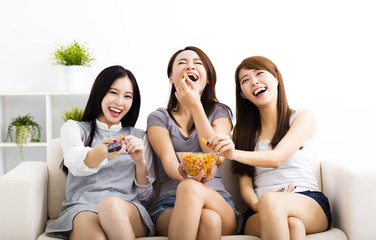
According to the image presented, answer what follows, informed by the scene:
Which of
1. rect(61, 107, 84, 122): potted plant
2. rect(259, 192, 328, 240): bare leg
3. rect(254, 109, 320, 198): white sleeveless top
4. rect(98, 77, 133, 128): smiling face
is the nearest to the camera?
rect(259, 192, 328, 240): bare leg

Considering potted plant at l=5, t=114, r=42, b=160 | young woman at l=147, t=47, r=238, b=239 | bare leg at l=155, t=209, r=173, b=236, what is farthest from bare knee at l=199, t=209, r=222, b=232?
potted plant at l=5, t=114, r=42, b=160

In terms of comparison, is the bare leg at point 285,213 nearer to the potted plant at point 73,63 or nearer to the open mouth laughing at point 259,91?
the open mouth laughing at point 259,91

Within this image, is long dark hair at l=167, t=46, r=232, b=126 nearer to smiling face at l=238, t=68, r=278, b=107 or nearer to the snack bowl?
smiling face at l=238, t=68, r=278, b=107

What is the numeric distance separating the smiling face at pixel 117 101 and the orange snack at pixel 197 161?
0.49 m

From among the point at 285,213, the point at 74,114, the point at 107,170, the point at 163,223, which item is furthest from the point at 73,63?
the point at 285,213

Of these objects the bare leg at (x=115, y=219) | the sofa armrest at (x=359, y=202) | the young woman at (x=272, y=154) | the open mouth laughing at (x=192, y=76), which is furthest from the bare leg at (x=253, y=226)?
the open mouth laughing at (x=192, y=76)

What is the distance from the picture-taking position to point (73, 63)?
3779 mm

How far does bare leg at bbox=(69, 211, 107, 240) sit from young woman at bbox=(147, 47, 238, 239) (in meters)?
0.28

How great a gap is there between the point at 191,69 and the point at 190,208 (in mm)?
777

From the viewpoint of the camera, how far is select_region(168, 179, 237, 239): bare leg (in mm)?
1593

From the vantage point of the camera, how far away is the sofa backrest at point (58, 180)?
206 cm

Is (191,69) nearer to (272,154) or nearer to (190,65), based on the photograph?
(190,65)

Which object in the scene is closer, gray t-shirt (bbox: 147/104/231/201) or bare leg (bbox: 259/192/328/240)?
bare leg (bbox: 259/192/328/240)

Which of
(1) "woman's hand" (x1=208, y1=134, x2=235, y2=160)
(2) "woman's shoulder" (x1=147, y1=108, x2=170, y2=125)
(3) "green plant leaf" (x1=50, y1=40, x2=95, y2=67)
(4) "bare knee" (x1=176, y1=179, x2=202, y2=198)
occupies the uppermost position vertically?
(3) "green plant leaf" (x1=50, y1=40, x2=95, y2=67)
